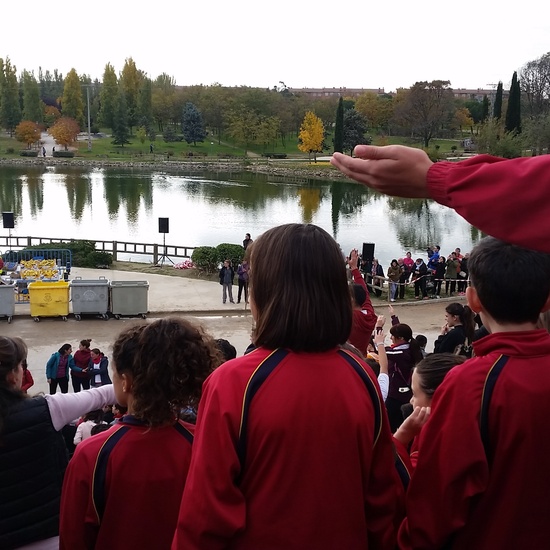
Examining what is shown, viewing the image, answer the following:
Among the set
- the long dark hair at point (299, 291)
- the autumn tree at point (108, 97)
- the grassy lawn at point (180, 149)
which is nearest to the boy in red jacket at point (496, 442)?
the long dark hair at point (299, 291)

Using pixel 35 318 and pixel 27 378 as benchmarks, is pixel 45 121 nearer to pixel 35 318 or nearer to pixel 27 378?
pixel 35 318

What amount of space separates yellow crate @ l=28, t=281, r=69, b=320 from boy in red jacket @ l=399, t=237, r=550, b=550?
570 inches

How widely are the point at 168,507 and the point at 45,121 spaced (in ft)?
372

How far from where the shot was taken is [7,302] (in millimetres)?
15031

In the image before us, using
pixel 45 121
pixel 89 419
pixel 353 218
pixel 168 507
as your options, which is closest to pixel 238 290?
pixel 89 419

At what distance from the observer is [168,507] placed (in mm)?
2299

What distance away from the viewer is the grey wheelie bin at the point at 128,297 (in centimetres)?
1543

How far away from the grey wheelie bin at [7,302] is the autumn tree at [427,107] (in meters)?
78.6

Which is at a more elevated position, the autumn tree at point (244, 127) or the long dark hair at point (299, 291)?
the autumn tree at point (244, 127)

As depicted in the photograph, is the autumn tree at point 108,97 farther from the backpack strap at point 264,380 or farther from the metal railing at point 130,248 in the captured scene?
the backpack strap at point 264,380

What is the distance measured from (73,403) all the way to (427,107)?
299 feet

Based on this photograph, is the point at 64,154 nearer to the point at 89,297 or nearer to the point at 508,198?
the point at 89,297

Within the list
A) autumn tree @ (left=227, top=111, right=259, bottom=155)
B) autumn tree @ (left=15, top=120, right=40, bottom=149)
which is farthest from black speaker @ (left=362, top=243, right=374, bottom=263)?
autumn tree @ (left=15, top=120, right=40, bottom=149)

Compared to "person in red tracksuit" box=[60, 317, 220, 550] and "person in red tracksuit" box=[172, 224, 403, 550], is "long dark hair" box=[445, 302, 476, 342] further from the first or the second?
"person in red tracksuit" box=[172, 224, 403, 550]
